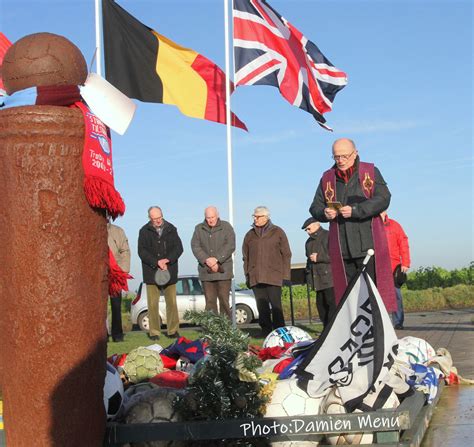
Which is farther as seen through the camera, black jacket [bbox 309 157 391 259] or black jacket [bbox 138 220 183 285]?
black jacket [bbox 138 220 183 285]

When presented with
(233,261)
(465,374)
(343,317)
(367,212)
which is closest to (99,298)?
(343,317)

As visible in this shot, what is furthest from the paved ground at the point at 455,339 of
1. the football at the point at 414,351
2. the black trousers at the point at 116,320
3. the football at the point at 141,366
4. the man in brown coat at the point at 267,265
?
the black trousers at the point at 116,320

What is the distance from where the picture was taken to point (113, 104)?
193 inches

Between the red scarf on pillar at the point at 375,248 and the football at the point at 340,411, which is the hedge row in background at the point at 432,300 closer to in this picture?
the red scarf on pillar at the point at 375,248

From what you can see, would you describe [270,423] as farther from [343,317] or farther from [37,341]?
[37,341]

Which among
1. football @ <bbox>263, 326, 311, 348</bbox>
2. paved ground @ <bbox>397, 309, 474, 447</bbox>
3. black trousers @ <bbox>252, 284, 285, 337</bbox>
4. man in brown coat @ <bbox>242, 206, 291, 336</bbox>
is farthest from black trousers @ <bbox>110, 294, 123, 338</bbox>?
football @ <bbox>263, 326, 311, 348</bbox>

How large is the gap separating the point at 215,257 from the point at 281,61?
3447 millimetres

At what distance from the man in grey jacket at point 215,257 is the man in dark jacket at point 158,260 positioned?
0.52 meters

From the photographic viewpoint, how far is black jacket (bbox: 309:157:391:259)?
7262 mm

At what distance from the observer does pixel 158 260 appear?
582 inches

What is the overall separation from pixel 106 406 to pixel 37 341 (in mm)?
960

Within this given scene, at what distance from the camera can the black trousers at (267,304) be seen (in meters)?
14.6

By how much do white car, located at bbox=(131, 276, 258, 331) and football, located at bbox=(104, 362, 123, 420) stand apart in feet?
57.7

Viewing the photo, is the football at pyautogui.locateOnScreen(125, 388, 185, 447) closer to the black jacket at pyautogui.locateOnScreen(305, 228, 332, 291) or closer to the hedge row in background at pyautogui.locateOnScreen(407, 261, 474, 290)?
the black jacket at pyautogui.locateOnScreen(305, 228, 332, 291)
